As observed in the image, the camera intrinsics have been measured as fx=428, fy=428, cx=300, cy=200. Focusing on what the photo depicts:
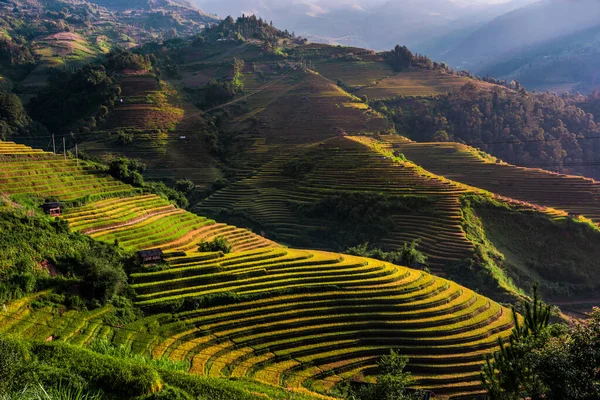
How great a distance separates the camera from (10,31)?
5103 inches

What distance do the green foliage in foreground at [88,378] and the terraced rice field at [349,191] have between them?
2750 cm

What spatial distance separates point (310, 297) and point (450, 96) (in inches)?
2872

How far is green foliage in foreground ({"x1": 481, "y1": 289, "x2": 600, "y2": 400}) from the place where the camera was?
10.5 meters

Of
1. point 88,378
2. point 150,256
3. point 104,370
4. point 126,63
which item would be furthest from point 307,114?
point 88,378

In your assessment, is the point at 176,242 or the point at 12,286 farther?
the point at 176,242

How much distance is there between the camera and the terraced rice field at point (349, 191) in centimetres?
3919

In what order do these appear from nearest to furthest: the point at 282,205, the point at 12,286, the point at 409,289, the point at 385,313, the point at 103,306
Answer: the point at 12,286, the point at 103,306, the point at 385,313, the point at 409,289, the point at 282,205

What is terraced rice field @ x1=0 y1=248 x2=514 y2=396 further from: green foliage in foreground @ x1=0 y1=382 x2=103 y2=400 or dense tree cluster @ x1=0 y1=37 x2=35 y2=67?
dense tree cluster @ x1=0 y1=37 x2=35 y2=67

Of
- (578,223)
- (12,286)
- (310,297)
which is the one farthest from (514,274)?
(12,286)

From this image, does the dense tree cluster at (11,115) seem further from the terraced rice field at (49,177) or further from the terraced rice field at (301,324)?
the terraced rice field at (301,324)

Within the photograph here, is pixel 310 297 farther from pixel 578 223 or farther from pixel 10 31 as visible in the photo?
pixel 10 31

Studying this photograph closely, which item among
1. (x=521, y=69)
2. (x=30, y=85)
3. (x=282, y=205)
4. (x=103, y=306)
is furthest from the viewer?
(x=521, y=69)

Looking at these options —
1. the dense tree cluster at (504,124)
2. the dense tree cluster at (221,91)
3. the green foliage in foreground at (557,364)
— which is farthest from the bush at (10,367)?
the dense tree cluster at (221,91)

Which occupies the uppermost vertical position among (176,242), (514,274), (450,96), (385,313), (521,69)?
(521,69)
